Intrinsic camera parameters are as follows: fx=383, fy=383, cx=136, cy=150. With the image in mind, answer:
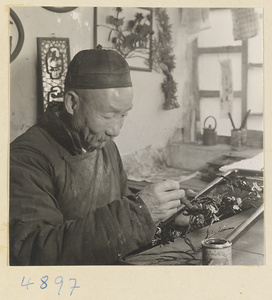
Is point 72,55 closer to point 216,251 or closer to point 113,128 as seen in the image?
point 113,128

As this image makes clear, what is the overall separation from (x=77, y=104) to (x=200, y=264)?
726mm

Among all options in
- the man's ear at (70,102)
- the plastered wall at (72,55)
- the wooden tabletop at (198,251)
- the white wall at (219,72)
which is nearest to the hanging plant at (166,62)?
the plastered wall at (72,55)

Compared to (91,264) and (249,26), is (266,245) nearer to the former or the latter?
(91,264)

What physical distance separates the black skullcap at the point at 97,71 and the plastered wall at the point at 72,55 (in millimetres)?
195

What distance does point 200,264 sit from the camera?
1330 mm

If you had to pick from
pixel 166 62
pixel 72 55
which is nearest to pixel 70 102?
pixel 72 55

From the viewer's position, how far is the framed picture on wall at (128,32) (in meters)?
1.53

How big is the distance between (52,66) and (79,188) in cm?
56

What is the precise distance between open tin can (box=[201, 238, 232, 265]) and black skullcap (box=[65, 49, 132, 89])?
2.09 ft

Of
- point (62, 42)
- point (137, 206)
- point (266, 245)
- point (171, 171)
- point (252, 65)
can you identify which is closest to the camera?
point (137, 206)

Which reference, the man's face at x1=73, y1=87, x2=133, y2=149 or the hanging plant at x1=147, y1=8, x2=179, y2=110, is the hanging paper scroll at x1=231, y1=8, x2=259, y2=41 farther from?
the man's face at x1=73, y1=87, x2=133, y2=149

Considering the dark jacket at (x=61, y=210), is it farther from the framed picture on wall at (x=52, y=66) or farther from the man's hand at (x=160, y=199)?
the framed picture on wall at (x=52, y=66)
